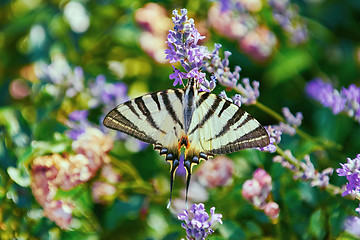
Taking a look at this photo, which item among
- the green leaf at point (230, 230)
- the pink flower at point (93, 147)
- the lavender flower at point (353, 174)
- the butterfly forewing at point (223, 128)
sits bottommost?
the green leaf at point (230, 230)

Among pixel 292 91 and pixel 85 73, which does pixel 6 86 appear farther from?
pixel 292 91

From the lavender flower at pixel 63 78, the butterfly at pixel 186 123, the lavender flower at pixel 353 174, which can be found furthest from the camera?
the lavender flower at pixel 63 78

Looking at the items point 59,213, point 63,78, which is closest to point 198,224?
point 59,213

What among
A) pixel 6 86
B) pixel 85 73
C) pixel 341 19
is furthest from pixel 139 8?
pixel 341 19

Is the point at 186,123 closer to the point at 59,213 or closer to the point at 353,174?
the point at 353,174

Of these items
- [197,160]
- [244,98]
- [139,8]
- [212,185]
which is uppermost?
[139,8]

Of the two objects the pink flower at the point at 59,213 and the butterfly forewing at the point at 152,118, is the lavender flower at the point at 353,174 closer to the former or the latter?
the butterfly forewing at the point at 152,118

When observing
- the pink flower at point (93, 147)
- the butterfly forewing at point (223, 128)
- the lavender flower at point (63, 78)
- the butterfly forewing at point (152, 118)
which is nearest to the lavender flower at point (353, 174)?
the butterfly forewing at point (223, 128)
